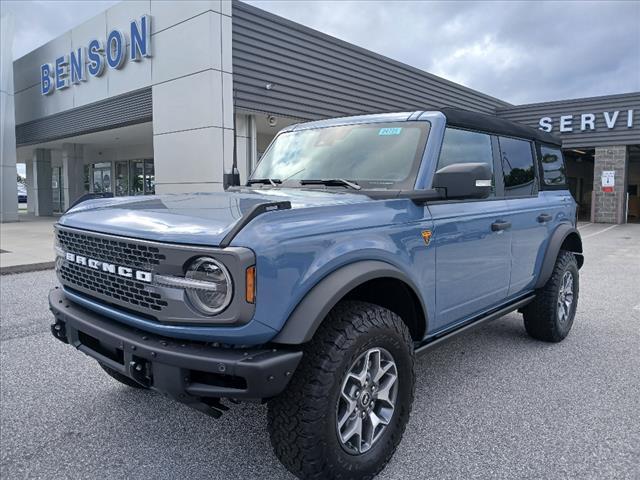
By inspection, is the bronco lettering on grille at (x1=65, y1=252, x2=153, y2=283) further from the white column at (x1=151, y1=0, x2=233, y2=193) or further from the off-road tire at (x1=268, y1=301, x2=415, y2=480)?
the white column at (x1=151, y1=0, x2=233, y2=193)

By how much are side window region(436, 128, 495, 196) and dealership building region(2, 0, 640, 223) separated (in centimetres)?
412

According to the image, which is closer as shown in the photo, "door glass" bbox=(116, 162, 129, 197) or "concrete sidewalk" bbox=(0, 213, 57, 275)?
"concrete sidewalk" bbox=(0, 213, 57, 275)

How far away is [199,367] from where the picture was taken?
198 cm

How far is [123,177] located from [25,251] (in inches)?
564

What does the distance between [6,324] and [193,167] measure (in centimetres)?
732

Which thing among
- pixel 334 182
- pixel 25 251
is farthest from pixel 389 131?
pixel 25 251

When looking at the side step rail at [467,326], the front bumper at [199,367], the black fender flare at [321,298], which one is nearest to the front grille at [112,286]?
the front bumper at [199,367]

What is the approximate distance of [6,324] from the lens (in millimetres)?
5168

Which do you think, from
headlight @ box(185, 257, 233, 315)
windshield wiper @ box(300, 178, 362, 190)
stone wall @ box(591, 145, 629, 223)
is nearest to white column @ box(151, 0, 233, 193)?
windshield wiper @ box(300, 178, 362, 190)

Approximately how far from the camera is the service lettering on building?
64.5 ft

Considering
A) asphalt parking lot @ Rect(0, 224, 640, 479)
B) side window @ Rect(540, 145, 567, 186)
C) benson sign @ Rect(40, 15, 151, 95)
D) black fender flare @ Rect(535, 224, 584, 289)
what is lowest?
asphalt parking lot @ Rect(0, 224, 640, 479)

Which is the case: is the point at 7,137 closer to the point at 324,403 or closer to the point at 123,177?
the point at 123,177

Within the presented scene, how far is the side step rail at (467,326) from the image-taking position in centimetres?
295

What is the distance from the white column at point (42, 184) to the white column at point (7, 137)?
489 cm
